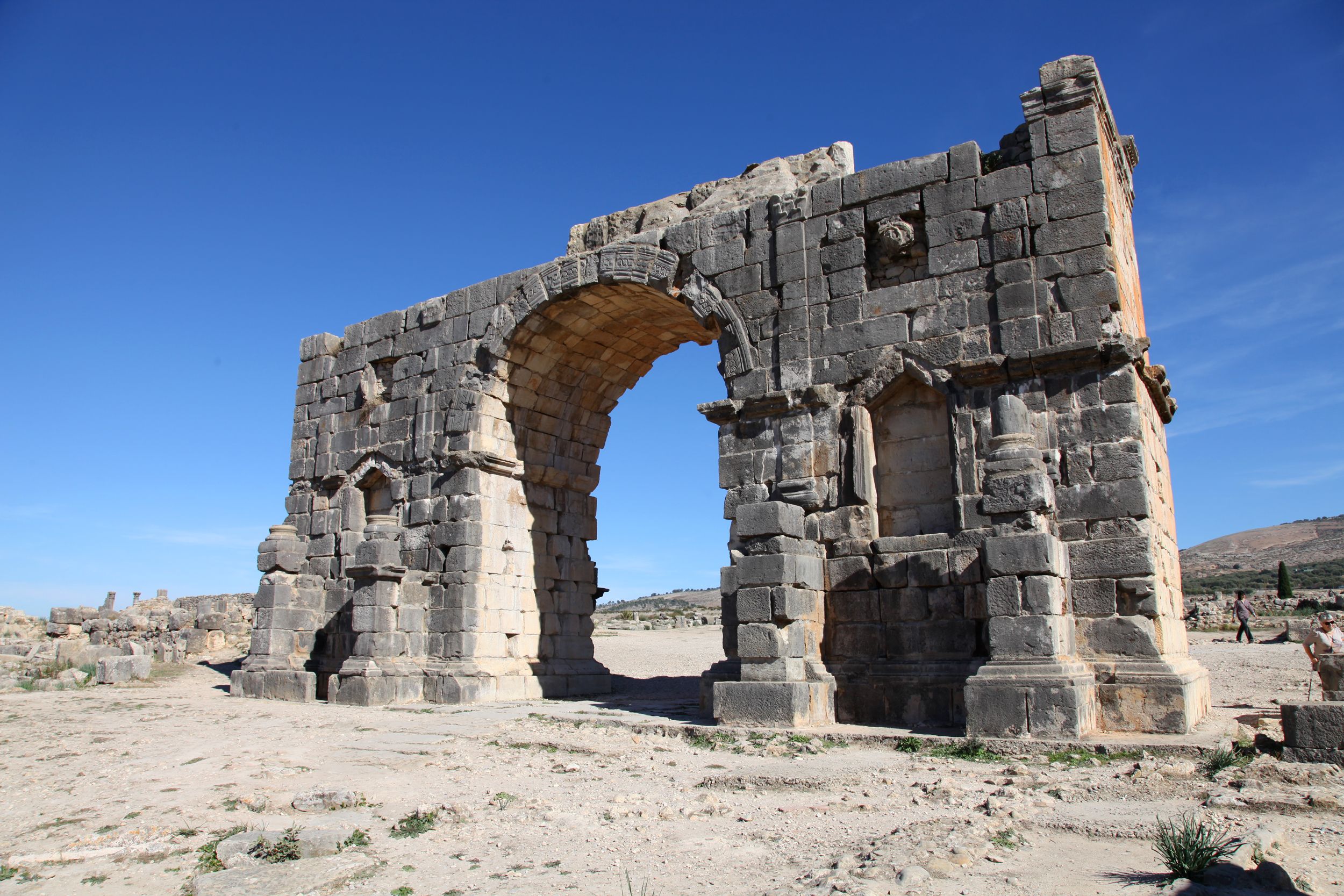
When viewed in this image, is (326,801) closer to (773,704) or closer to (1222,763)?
(773,704)

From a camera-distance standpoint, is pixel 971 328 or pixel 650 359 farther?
pixel 650 359

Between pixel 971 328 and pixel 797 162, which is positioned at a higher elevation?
pixel 797 162

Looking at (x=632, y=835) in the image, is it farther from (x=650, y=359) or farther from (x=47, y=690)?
(x=47, y=690)

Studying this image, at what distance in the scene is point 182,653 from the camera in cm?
1858

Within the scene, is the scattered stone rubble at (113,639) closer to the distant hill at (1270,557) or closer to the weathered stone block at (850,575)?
the weathered stone block at (850,575)

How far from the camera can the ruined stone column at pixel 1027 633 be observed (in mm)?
7215

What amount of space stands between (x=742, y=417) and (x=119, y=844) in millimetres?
6736

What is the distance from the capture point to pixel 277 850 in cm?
472

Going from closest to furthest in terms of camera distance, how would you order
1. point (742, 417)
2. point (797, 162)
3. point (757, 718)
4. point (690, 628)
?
point (757, 718) → point (742, 417) → point (797, 162) → point (690, 628)

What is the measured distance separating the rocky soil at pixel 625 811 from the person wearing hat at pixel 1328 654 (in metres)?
0.72

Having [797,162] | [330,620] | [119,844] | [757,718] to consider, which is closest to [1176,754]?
[757,718]

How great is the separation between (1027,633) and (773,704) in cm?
226

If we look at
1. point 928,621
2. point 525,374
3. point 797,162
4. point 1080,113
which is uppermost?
point 797,162

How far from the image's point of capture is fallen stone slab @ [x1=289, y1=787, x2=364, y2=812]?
592cm
